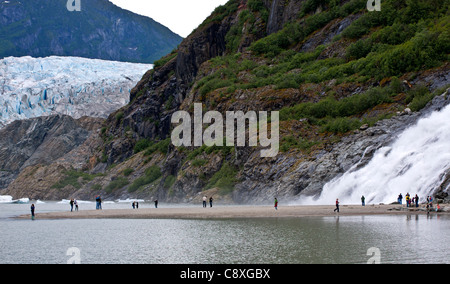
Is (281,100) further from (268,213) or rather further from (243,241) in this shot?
(243,241)

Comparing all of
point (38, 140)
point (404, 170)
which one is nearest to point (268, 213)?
point (404, 170)

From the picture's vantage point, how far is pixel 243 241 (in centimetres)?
3303

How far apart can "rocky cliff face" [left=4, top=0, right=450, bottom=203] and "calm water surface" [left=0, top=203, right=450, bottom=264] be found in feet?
50.1

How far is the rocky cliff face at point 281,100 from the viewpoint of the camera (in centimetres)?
6394

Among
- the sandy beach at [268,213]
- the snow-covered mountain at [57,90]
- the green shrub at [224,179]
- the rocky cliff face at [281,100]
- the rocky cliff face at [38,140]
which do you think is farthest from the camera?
the snow-covered mountain at [57,90]

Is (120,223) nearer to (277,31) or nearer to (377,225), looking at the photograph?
(377,225)

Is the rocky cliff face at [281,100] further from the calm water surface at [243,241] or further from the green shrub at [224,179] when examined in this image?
the calm water surface at [243,241]

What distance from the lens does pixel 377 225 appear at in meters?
37.7

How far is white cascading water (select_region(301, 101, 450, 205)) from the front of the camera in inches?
1935

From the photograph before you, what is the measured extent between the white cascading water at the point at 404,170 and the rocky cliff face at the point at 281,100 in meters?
1.69

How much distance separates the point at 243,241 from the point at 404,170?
2626 centimetres

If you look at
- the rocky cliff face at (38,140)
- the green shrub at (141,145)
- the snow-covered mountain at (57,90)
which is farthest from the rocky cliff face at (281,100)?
the snow-covered mountain at (57,90)
